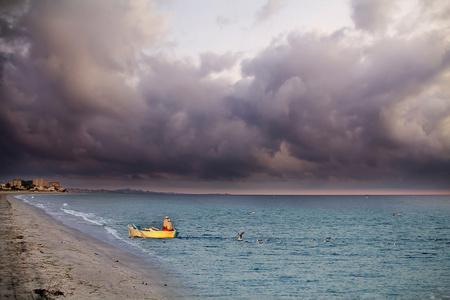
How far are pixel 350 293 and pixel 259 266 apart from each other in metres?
10.0

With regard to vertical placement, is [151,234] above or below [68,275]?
below

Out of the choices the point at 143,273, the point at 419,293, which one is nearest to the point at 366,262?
the point at 419,293

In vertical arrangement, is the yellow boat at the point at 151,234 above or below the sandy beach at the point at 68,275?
below

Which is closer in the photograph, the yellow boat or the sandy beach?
the sandy beach

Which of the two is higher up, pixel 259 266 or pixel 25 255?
pixel 25 255

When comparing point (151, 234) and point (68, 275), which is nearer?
point (68, 275)

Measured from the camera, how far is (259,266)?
31.0m

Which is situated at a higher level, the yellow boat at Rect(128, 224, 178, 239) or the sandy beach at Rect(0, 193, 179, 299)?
the sandy beach at Rect(0, 193, 179, 299)

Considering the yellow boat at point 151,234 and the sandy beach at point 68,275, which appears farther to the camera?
the yellow boat at point 151,234

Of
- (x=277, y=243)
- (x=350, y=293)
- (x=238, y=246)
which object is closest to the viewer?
(x=350, y=293)

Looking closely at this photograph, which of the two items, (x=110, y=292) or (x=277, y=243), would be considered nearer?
(x=110, y=292)

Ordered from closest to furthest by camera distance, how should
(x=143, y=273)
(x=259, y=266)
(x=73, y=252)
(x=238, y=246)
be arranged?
(x=143, y=273)
(x=73, y=252)
(x=259, y=266)
(x=238, y=246)

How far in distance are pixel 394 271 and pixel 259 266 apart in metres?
13.5

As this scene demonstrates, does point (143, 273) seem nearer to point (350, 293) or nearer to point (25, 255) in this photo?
point (25, 255)
